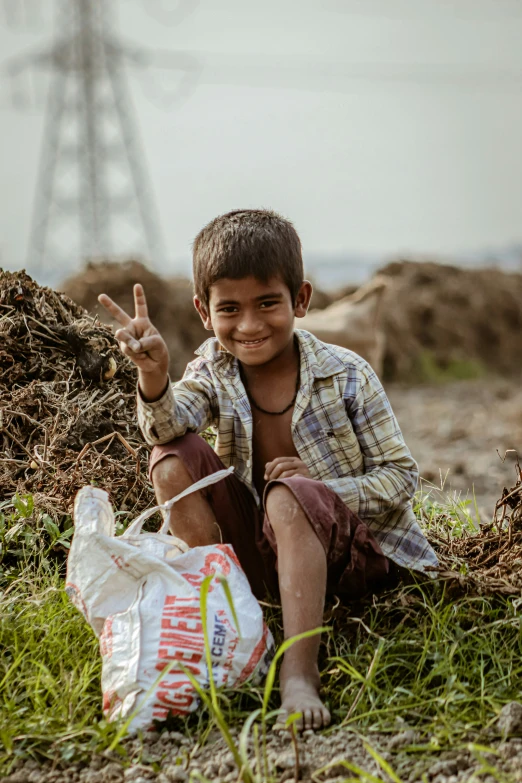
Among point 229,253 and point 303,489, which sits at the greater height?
point 229,253

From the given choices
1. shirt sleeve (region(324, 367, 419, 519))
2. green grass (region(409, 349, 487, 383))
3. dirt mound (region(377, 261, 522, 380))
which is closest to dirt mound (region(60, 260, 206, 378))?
dirt mound (region(377, 261, 522, 380))

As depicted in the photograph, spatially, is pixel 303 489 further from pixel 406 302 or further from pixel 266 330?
pixel 406 302

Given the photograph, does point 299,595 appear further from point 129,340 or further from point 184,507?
point 129,340

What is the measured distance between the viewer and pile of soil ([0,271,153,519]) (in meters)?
3.13

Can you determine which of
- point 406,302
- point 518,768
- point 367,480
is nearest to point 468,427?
point 406,302

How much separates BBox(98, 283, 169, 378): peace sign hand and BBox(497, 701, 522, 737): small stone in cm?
115

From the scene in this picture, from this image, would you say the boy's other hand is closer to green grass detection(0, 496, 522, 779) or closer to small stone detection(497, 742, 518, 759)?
green grass detection(0, 496, 522, 779)

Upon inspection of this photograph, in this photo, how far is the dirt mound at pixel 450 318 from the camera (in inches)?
472

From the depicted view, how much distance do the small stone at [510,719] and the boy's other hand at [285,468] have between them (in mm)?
745

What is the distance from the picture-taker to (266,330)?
7.91ft

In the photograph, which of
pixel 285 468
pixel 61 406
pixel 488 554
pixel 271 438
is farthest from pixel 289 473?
pixel 61 406

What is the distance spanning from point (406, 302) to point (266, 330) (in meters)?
10.1

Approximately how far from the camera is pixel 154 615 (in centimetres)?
206

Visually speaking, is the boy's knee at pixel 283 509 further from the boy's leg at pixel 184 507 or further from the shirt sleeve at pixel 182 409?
the shirt sleeve at pixel 182 409
